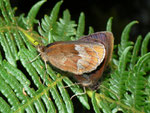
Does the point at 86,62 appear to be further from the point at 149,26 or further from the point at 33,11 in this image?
the point at 149,26

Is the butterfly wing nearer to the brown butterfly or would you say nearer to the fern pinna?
the brown butterfly

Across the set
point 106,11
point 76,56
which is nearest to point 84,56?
point 76,56

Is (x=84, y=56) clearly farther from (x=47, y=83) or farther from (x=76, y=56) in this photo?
(x=47, y=83)

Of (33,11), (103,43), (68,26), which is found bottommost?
(103,43)

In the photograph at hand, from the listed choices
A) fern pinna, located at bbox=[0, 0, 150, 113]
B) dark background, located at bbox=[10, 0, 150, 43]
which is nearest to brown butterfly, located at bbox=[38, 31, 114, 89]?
fern pinna, located at bbox=[0, 0, 150, 113]

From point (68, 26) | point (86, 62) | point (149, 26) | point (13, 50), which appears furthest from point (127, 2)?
point (13, 50)

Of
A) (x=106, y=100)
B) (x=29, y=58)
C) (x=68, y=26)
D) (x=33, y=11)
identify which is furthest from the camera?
(x=68, y=26)
